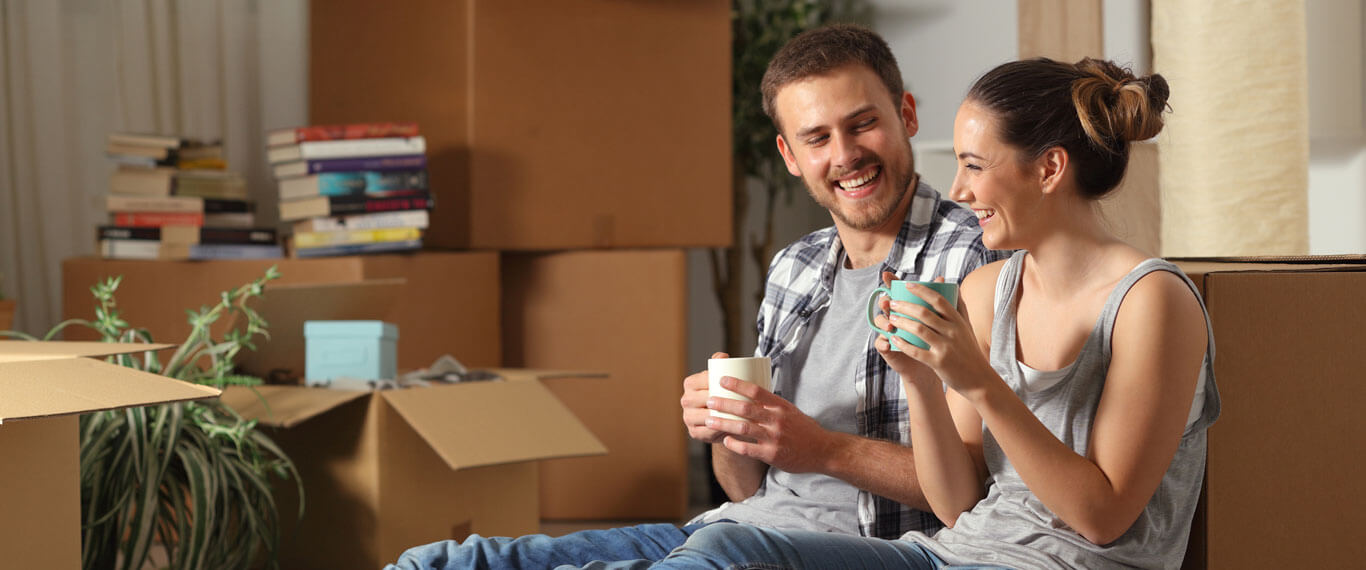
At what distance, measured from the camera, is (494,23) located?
2.64 m

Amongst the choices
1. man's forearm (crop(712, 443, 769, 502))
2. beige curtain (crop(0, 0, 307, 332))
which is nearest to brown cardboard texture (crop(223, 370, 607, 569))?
man's forearm (crop(712, 443, 769, 502))

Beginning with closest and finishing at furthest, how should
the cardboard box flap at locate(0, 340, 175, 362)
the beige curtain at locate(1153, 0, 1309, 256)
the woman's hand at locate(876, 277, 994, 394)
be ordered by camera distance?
the woman's hand at locate(876, 277, 994, 394) → the cardboard box flap at locate(0, 340, 175, 362) → the beige curtain at locate(1153, 0, 1309, 256)

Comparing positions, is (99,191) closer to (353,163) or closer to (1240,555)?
(353,163)

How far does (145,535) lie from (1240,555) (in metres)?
1.35

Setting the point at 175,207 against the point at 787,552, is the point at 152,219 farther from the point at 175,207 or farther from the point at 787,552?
the point at 787,552

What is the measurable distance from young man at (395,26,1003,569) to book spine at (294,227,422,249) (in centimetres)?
129

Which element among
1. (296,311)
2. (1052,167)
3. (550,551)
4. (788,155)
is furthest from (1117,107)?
(296,311)

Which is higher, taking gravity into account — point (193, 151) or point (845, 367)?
point (193, 151)

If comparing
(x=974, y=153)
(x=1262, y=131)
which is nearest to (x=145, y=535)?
(x=974, y=153)

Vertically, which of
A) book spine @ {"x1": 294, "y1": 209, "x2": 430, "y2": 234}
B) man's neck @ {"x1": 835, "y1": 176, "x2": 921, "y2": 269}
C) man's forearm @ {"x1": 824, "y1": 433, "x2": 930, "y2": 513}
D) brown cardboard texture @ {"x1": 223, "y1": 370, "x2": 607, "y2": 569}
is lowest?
brown cardboard texture @ {"x1": 223, "y1": 370, "x2": 607, "y2": 569}

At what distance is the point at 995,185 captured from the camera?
3.27 feet

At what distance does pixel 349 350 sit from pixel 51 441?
0.79 metres

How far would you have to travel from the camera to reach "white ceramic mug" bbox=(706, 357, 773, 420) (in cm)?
113

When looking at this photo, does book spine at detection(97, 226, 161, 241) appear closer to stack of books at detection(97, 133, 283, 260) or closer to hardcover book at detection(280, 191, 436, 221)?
stack of books at detection(97, 133, 283, 260)
